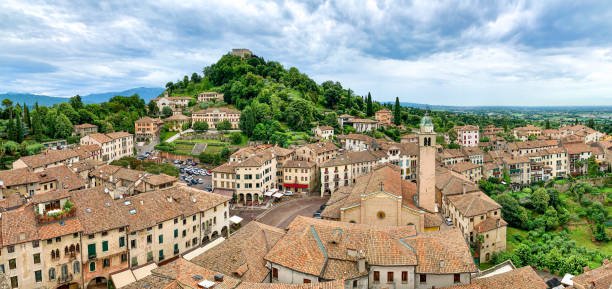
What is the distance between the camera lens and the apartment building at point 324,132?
107250 millimetres

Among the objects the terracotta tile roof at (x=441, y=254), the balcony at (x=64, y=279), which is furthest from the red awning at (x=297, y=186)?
the balcony at (x=64, y=279)

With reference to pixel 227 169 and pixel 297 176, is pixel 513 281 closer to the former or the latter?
pixel 297 176

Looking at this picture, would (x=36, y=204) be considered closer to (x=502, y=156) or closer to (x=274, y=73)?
(x=502, y=156)

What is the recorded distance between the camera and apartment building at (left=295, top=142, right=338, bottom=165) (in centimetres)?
8246

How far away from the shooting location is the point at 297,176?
3000 inches

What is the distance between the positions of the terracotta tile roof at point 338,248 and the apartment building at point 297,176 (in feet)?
130

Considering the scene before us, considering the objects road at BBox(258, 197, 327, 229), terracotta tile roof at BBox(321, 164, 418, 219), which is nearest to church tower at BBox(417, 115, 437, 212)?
terracotta tile roof at BBox(321, 164, 418, 219)

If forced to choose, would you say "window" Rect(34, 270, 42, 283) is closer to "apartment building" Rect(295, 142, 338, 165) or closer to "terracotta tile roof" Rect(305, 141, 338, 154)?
"apartment building" Rect(295, 142, 338, 165)

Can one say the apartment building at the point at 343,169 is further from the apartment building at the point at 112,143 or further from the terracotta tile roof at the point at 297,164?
Result: the apartment building at the point at 112,143

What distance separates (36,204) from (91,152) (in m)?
48.2

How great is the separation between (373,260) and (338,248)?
3.14 metres

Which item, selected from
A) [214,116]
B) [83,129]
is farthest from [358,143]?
[83,129]

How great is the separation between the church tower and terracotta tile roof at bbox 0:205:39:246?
41.8 meters

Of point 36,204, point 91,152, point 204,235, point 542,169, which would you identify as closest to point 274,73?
point 91,152
